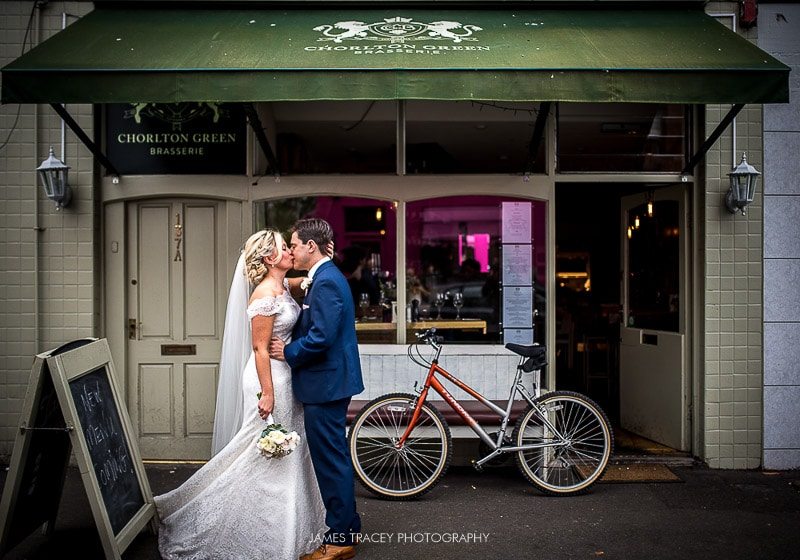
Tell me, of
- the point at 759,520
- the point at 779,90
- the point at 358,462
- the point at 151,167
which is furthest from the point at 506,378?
the point at 151,167

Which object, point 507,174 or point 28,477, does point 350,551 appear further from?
point 507,174

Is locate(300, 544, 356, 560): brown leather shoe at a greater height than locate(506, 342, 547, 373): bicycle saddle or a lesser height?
lesser

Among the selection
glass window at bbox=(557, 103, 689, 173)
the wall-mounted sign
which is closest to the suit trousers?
the wall-mounted sign

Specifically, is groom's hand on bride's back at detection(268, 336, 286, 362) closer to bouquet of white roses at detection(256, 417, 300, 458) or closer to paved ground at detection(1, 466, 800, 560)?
bouquet of white roses at detection(256, 417, 300, 458)

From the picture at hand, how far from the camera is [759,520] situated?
17.5ft

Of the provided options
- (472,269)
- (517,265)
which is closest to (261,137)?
(472,269)

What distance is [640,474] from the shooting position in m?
6.45

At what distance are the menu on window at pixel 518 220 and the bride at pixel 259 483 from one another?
282cm

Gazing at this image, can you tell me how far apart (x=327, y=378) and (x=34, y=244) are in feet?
12.1

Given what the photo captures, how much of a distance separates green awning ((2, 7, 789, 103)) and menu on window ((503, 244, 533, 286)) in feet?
6.23

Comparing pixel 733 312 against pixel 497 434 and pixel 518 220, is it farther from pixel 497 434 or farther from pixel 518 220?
pixel 497 434

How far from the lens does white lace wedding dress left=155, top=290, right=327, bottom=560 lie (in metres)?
4.41

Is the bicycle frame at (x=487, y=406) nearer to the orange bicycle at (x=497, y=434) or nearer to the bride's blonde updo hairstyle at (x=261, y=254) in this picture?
the orange bicycle at (x=497, y=434)

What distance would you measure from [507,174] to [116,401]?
12.7 ft
